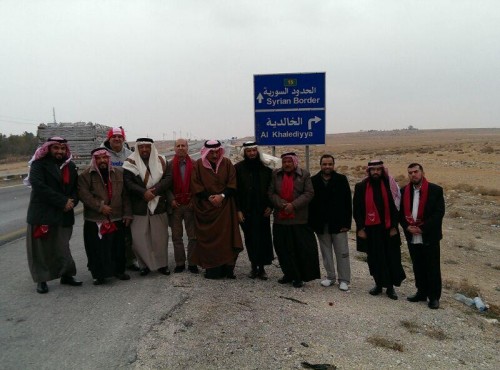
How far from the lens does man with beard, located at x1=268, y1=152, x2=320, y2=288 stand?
5.49 m

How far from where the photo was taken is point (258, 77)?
7.07 m

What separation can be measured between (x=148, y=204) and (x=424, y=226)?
3.49m

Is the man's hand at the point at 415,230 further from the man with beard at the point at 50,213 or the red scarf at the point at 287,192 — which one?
the man with beard at the point at 50,213

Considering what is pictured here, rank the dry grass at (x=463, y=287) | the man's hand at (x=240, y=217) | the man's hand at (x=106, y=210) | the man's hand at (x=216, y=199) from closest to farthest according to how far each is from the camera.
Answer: the man's hand at (x=106, y=210), the man's hand at (x=216, y=199), the man's hand at (x=240, y=217), the dry grass at (x=463, y=287)

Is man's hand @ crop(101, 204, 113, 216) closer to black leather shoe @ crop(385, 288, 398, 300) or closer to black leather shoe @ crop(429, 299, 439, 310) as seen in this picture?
black leather shoe @ crop(385, 288, 398, 300)

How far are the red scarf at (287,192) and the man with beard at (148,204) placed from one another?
154 centimetres

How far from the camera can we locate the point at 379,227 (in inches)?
210

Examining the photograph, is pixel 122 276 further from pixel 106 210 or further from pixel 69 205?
pixel 69 205

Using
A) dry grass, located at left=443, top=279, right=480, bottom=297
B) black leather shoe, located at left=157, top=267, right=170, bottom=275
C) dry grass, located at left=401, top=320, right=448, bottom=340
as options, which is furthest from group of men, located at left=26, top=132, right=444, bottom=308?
dry grass, located at left=443, top=279, right=480, bottom=297

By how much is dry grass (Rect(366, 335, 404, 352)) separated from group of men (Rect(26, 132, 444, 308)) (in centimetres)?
137

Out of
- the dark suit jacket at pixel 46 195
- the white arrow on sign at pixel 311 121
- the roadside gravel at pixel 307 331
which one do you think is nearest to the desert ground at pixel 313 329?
the roadside gravel at pixel 307 331

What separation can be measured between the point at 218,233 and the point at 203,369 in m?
2.45

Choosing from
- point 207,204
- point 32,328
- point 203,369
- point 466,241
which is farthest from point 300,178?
point 466,241

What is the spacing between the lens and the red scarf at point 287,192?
548 cm
